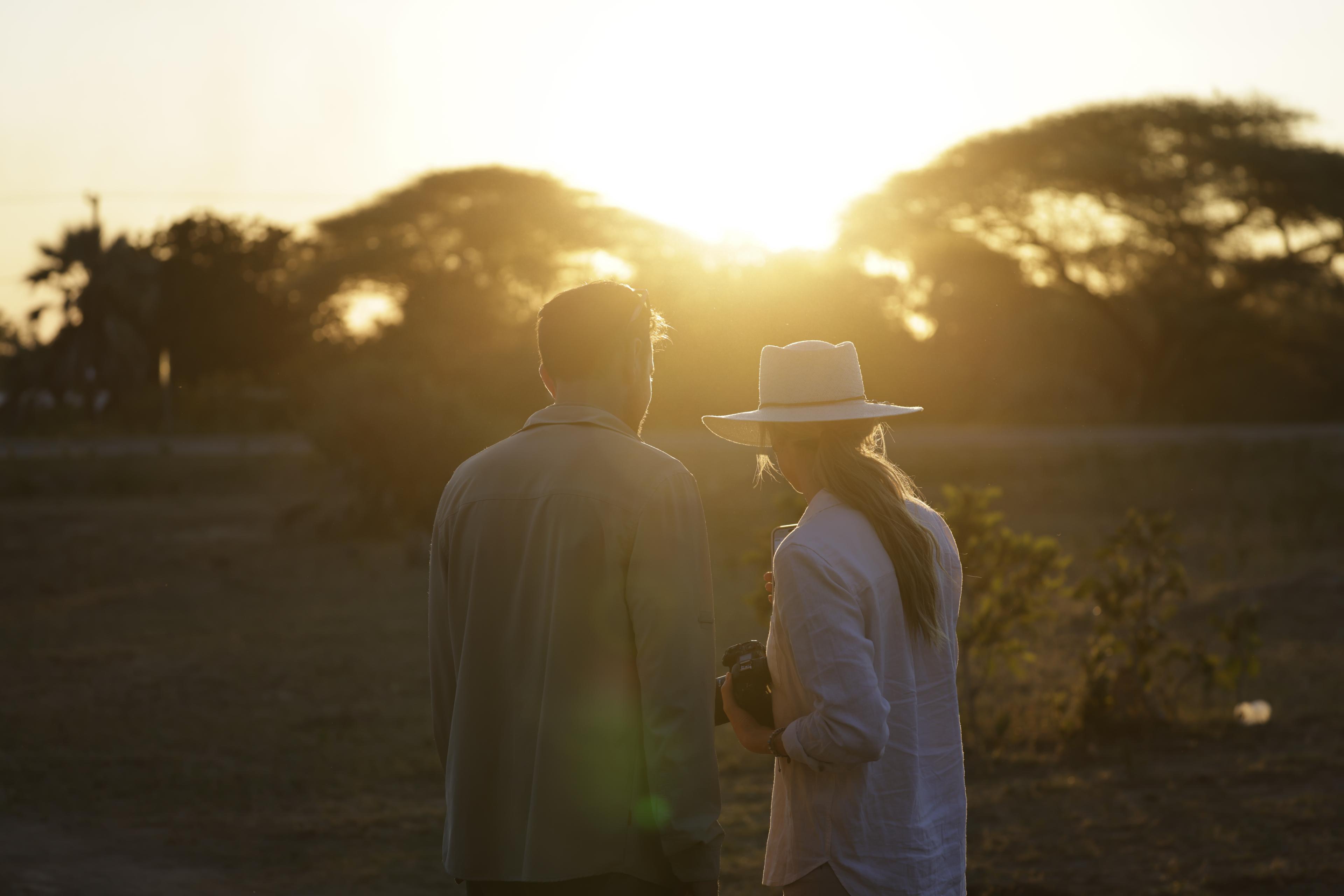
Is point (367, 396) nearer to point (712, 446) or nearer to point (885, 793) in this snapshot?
point (712, 446)

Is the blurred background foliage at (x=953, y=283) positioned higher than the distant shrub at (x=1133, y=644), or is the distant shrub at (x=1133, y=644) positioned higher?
the blurred background foliage at (x=953, y=283)

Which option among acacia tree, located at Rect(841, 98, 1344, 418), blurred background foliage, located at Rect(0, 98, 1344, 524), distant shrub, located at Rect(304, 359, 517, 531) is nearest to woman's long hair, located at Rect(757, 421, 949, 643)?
distant shrub, located at Rect(304, 359, 517, 531)

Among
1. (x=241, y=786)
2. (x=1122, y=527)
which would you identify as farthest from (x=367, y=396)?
(x=1122, y=527)

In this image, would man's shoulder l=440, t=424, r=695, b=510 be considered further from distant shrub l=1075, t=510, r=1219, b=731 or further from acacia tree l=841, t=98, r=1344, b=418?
acacia tree l=841, t=98, r=1344, b=418

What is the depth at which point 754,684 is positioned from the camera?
2221 millimetres

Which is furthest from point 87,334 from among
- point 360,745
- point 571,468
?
point 571,468

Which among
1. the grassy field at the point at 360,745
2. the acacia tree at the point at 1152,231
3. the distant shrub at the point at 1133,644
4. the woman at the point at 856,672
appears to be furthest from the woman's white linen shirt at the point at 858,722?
the acacia tree at the point at 1152,231

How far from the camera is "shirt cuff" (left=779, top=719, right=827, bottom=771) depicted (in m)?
2.10

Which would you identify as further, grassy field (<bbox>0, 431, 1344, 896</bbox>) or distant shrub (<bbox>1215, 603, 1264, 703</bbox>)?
distant shrub (<bbox>1215, 603, 1264, 703</bbox>)

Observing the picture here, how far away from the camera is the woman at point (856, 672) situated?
6.79ft

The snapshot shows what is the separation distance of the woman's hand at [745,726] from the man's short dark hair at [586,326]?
0.61 m

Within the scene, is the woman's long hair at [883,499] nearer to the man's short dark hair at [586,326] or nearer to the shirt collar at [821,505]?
the shirt collar at [821,505]

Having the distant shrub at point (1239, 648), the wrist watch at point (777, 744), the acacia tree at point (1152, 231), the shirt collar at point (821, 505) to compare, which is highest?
the acacia tree at point (1152, 231)

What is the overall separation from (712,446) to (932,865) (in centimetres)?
2101
